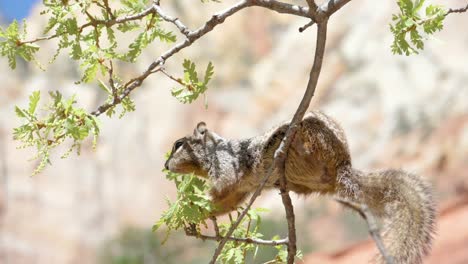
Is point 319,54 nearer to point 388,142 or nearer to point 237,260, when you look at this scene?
point 237,260

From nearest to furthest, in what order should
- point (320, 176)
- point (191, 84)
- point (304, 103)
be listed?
point (191, 84) → point (304, 103) → point (320, 176)

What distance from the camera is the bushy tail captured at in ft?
14.9

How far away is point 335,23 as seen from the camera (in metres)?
38.4

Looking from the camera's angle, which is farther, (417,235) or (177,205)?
(417,235)

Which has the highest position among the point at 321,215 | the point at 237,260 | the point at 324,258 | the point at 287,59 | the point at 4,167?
the point at 287,59

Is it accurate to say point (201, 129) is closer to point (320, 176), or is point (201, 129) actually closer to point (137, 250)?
point (320, 176)

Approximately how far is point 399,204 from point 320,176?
688 millimetres

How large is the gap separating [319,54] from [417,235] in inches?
63.3

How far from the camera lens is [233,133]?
3603 centimetres

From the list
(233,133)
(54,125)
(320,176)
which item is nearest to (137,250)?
(233,133)

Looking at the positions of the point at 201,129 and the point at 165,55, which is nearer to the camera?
the point at 165,55

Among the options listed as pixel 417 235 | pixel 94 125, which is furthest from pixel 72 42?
pixel 417 235

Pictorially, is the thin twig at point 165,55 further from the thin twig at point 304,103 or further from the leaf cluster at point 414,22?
the leaf cluster at point 414,22

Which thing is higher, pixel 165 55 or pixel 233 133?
pixel 233 133
